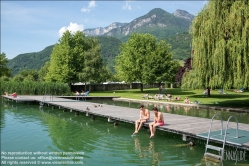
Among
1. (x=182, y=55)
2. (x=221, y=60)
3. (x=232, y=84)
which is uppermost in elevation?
(x=182, y=55)

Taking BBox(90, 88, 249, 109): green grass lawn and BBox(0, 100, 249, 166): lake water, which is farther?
BBox(90, 88, 249, 109): green grass lawn

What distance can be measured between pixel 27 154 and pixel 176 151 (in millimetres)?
6664

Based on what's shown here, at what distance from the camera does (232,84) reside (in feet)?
70.9

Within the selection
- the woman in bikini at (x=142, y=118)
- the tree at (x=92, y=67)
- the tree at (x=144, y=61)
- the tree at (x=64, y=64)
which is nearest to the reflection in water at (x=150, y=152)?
the woman in bikini at (x=142, y=118)

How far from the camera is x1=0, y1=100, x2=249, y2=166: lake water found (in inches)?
412

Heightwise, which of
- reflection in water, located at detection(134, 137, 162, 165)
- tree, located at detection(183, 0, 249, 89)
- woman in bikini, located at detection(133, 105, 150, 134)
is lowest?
reflection in water, located at detection(134, 137, 162, 165)

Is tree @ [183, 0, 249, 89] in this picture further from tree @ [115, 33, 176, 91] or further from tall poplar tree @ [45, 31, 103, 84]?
tall poplar tree @ [45, 31, 103, 84]

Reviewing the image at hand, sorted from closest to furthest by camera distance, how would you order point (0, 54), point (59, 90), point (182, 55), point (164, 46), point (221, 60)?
point (221, 60) → point (59, 90) → point (164, 46) → point (0, 54) → point (182, 55)

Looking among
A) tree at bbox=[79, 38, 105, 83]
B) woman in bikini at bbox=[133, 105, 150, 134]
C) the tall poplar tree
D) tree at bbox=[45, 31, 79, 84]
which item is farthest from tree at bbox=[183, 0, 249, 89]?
tree at bbox=[45, 31, 79, 84]

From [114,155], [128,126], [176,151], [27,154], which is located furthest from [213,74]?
[27,154]

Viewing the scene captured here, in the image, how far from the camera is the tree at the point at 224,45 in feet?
68.3

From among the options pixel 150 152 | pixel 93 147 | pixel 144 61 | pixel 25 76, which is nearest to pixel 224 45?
pixel 150 152

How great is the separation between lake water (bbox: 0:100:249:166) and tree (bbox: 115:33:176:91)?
97.5 ft

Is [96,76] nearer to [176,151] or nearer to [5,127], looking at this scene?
[5,127]
